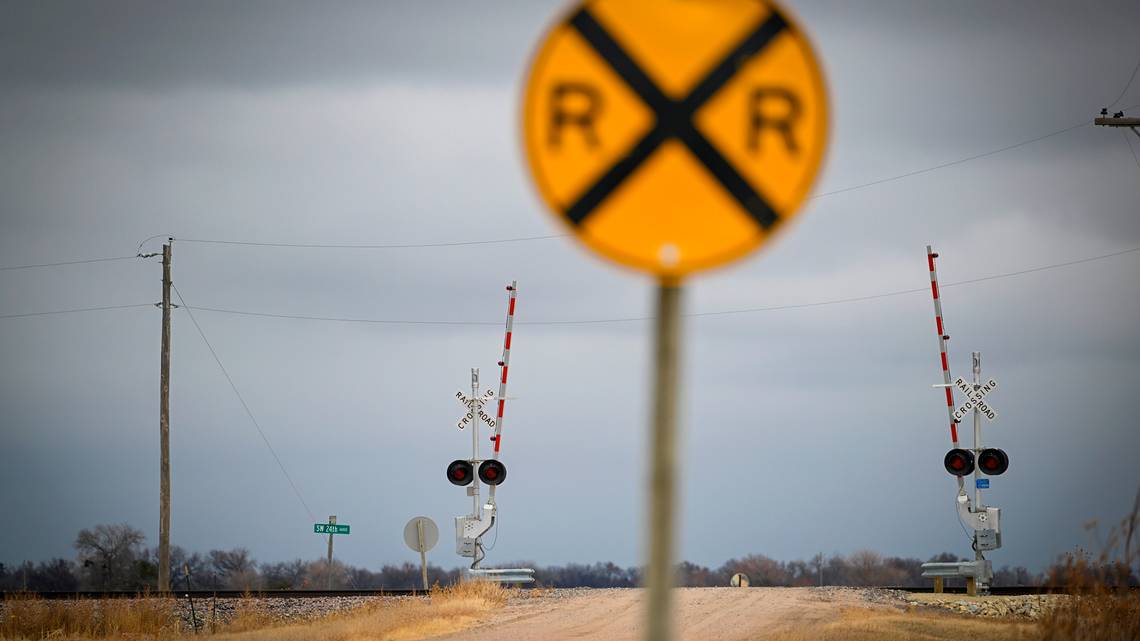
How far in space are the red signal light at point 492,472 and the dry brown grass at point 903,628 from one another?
29.0ft

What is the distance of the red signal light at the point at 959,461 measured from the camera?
22625mm

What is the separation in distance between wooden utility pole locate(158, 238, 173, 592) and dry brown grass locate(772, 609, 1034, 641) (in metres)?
18.4

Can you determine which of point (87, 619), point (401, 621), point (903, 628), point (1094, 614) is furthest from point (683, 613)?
point (87, 619)

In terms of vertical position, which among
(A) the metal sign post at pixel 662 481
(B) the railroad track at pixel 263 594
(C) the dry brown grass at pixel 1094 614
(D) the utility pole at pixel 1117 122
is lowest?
(B) the railroad track at pixel 263 594

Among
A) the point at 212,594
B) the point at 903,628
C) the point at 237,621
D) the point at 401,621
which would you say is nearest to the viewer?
the point at 903,628

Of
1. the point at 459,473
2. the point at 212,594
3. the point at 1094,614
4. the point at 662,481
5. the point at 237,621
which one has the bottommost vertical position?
the point at 237,621

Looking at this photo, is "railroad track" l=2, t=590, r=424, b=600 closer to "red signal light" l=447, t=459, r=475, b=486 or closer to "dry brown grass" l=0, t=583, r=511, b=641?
"dry brown grass" l=0, t=583, r=511, b=641

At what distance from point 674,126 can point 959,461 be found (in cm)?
2123

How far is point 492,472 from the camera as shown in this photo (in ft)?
79.3

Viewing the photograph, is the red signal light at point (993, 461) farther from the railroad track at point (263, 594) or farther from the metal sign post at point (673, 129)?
the metal sign post at point (673, 129)

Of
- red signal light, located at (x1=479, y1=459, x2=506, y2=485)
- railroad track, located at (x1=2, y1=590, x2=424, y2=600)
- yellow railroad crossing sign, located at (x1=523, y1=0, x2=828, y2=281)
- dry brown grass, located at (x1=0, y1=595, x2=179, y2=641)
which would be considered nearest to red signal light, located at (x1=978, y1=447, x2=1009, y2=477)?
red signal light, located at (x1=479, y1=459, x2=506, y2=485)

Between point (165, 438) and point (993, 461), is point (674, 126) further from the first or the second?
point (165, 438)

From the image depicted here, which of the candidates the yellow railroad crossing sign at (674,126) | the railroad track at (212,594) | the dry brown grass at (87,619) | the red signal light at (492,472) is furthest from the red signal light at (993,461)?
the yellow railroad crossing sign at (674,126)

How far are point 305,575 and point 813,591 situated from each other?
2057 centimetres
